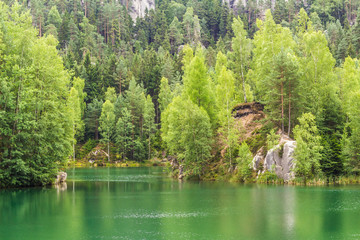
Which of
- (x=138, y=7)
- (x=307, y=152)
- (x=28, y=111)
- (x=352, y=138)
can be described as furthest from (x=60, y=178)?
(x=138, y=7)

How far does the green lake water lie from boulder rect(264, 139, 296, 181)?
15.3ft

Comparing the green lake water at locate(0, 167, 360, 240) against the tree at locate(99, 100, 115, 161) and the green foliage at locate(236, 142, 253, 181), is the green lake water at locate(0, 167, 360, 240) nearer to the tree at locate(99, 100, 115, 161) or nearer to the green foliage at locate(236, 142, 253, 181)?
the green foliage at locate(236, 142, 253, 181)

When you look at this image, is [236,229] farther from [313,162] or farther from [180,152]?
[180,152]

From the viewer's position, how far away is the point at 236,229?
22844mm

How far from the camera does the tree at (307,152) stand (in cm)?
4553

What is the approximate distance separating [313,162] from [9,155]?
34.8m

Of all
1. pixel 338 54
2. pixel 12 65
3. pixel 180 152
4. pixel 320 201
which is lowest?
pixel 320 201

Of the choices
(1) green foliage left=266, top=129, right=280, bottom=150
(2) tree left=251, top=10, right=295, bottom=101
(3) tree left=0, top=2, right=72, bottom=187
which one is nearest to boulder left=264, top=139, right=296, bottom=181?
(1) green foliage left=266, top=129, right=280, bottom=150

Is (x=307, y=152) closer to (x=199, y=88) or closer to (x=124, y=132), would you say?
(x=199, y=88)

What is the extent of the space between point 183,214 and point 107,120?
6807cm

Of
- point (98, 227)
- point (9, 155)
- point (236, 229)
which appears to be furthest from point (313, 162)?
point (9, 155)

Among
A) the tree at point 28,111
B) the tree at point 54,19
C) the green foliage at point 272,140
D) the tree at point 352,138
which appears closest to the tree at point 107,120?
the tree at point 28,111

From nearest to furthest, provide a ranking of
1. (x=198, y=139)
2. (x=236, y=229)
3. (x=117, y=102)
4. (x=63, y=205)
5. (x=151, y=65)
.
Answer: (x=236, y=229) → (x=63, y=205) → (x=198, y=139) → (x=117, y=102) → (x=151, y=65)

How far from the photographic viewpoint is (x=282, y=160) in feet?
157
